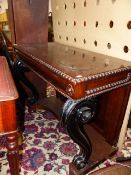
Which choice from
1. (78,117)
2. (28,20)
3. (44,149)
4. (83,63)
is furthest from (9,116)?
(28,20)

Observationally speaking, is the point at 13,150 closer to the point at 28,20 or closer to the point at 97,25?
the point at 97,25

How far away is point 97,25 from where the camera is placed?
5.22 ft

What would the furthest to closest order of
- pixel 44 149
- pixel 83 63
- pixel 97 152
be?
pixel 44 149 → pixel 97 152 → pixel 83 63

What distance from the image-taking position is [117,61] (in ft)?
4.37

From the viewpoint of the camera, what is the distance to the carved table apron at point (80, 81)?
103 cm

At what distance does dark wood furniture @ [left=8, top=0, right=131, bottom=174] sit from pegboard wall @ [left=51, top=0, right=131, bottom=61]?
0.11 metres

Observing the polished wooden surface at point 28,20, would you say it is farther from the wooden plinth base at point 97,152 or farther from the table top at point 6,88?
the wooden plinth base at point 97,152

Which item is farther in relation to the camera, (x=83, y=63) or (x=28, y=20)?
(x=28, y=20)

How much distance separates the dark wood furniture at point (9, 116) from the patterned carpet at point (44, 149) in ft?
1.06

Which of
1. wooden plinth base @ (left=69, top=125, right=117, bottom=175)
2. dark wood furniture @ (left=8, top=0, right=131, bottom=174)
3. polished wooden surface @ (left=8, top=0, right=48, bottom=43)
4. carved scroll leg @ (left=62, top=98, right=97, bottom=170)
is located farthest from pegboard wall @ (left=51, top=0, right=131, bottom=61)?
wooden plinth base @ (left=69, top=125, right=117, bottom=175)

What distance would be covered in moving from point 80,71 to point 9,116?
489 millimetres

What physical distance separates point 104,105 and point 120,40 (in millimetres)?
604

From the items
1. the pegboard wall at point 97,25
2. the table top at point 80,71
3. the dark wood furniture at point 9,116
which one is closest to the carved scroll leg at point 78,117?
the table top at point 80,71

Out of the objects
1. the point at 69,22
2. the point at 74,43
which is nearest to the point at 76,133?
the point at 74,43
